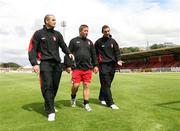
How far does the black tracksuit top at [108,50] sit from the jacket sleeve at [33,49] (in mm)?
2133

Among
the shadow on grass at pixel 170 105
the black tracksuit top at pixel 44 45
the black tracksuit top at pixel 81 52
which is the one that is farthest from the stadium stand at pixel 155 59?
the black tracksuit top at pixel 44 45

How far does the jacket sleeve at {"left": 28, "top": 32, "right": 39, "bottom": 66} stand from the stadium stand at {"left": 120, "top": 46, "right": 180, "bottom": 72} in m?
55.8

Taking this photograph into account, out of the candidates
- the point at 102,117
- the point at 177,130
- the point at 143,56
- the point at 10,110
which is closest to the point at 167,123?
the point at 177,130

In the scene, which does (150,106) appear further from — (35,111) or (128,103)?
(35,111)

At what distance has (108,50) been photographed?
9.66m

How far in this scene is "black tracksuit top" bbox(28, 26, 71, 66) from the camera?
26.6 ft

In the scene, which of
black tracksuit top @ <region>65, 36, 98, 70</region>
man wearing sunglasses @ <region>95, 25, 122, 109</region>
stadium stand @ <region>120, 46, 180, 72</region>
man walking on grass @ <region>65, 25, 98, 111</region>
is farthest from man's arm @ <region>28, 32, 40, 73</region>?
stadium stand @ <region>120, 46, 180, 72</region>

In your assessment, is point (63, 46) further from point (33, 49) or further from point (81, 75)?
point (81, 75)

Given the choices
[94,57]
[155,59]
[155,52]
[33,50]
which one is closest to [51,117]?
[33,50]

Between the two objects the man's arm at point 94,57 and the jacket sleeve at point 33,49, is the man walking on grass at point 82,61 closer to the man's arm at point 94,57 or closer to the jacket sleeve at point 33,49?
the man's arm at point 94,57

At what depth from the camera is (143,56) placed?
92.4 metres

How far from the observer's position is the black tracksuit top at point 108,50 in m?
9.62

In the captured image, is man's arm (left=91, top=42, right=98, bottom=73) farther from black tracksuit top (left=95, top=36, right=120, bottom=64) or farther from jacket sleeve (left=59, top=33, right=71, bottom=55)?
jacket sleeve (left=59, top=33, right=71, bottom=55)

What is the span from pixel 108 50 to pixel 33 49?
236cm
